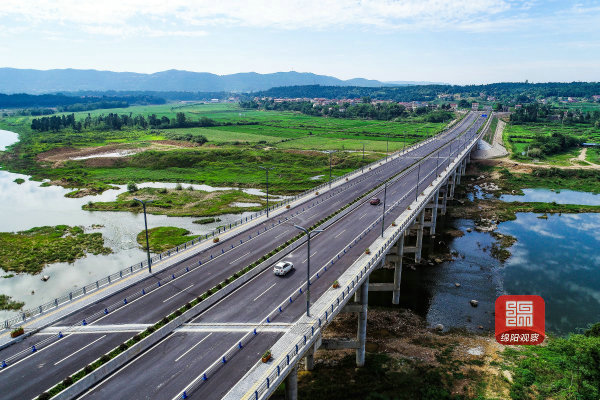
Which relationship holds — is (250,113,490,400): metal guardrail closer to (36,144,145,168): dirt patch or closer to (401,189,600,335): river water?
(401,189,600,335): river water

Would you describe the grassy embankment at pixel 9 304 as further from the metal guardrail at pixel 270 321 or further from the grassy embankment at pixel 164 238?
the metal guardrail at pixel 270 321

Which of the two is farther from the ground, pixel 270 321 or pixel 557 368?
pixel 270 321

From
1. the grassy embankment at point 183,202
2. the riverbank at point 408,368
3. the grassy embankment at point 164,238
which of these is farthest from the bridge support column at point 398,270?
the grassy embankment at point 183,202

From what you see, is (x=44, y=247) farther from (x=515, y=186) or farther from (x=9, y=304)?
(x=515, y=186)

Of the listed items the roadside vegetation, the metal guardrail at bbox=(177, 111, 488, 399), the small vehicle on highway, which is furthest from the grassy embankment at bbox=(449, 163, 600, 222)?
the small vehicle on highway

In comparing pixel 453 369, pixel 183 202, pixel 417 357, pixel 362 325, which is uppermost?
pixel 362 325

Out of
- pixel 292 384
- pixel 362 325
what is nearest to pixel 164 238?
pixel 362 325

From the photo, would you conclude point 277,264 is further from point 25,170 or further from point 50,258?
point 25,170

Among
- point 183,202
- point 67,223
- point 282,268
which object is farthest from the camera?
point 183,202
